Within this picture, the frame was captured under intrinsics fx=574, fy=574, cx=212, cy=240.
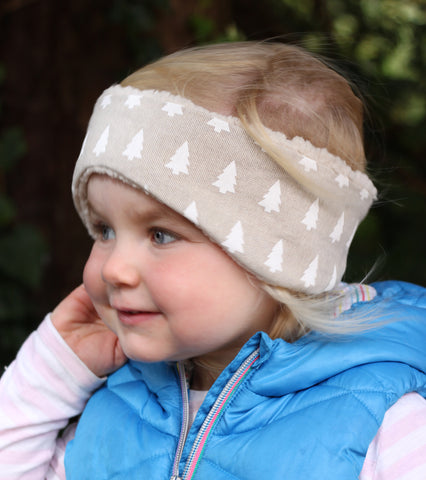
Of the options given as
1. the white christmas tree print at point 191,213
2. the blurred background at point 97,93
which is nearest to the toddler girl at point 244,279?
the white christmas tree print at point 191,213

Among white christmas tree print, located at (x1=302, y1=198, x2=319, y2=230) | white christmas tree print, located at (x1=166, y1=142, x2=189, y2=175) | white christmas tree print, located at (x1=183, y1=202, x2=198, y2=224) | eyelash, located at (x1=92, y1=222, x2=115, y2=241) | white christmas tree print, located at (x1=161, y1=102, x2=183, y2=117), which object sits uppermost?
white christmas tree print, located at (x1=161, y1=102, x2=183, y2=117)

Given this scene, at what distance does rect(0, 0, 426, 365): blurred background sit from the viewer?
2.98 metres

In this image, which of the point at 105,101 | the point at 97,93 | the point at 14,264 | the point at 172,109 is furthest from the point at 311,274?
the point at 97,93

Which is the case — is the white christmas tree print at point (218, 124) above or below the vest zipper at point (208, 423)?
above

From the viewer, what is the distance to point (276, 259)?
145 cm

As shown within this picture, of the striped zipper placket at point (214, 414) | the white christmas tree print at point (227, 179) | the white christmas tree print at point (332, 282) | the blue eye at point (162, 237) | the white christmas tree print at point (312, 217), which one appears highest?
the white christmas tree print at point (227, 179)

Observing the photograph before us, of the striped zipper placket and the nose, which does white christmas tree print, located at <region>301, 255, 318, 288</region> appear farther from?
the nose

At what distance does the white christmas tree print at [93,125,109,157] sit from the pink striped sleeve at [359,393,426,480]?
3.14 feet

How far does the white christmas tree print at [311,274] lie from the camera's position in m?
1.50

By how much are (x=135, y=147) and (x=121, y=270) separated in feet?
1.01

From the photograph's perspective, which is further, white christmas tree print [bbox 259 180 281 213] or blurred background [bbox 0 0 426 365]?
blurred background [bbox 0 0 426 365]

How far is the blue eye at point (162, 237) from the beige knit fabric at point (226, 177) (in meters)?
0.09

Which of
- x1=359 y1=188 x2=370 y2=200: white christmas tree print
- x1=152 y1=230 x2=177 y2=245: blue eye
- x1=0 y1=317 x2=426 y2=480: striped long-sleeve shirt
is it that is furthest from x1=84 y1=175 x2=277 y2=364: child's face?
x1=359 y1=188 x2=370 y2=200: white christmas tree print

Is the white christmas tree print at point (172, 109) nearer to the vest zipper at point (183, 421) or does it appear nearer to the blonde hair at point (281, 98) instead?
the blonde hair at point (281, 98)
